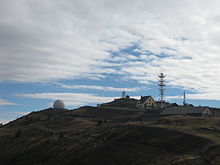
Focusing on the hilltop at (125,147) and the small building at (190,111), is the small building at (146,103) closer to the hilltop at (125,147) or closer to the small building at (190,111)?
the small building at (190,111)

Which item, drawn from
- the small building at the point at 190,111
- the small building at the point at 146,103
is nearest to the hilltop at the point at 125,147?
the small building at the point at 190,111

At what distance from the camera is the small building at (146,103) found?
5094 inches

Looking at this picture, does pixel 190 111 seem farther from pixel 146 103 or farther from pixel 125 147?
pixel 125 147

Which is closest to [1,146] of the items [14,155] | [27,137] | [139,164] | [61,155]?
[27,137]

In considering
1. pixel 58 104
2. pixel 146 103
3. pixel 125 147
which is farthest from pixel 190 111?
pixel 58 104

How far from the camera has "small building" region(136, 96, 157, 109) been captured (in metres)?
129

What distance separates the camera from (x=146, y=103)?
5177 inches

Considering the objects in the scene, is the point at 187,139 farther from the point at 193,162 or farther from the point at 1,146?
the point at 1,146

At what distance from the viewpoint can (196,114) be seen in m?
88.5

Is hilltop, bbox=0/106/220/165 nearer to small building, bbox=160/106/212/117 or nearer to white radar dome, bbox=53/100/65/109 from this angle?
small building, bbox=160/106/212/117

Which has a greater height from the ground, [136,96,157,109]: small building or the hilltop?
[136,96,157,109]: small building

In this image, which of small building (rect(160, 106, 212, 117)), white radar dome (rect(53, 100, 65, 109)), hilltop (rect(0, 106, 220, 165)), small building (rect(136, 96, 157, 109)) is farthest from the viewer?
white radar dome (rect(53, 100, 65, 109))

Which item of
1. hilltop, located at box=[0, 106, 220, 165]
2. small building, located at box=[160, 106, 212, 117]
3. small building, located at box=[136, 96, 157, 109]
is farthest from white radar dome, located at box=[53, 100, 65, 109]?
hilltop, located at box=[0, 106, 220, 165]

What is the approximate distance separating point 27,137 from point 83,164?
118 ft
